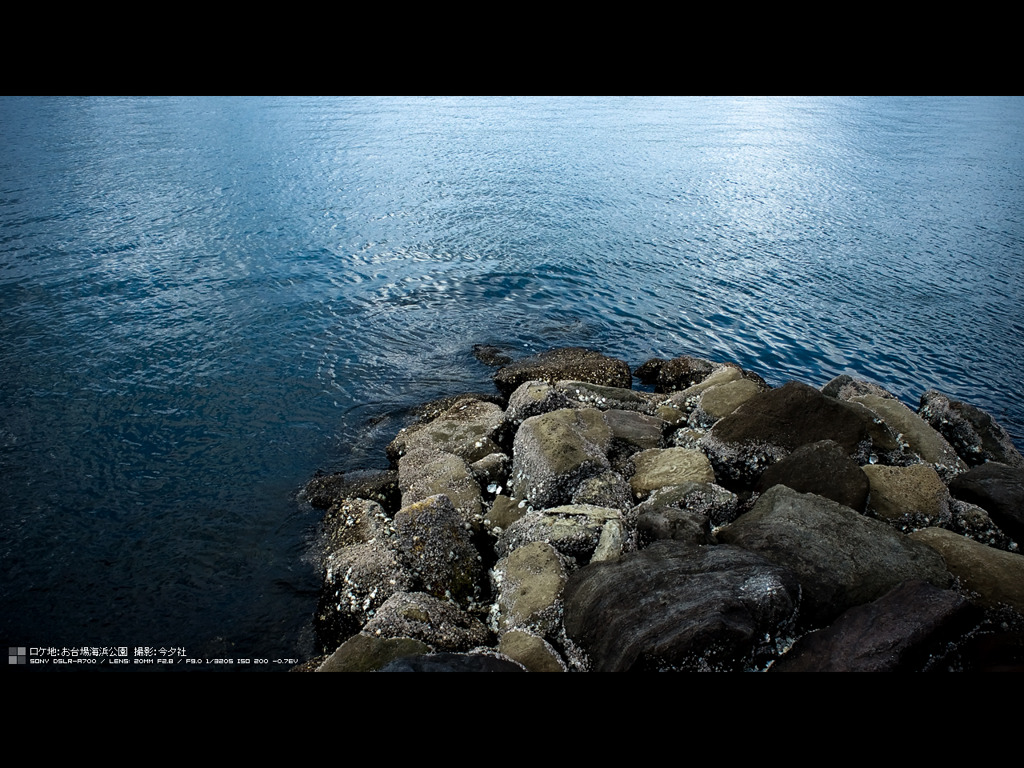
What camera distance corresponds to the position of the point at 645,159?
35.8 metres

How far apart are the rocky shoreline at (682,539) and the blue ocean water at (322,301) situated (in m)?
1.78

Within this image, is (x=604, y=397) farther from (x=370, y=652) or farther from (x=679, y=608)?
(x=370, y=652)

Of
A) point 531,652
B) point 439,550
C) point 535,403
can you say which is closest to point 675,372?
point 535,403

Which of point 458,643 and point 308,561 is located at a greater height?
point 458,643

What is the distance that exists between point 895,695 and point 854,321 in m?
17.9

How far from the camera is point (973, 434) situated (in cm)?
1097

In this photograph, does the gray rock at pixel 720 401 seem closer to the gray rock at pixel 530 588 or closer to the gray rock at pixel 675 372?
the gray rock at pixel 675 372

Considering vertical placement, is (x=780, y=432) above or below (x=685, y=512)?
above

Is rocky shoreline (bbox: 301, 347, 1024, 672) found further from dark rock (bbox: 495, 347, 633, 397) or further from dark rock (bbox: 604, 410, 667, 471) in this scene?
dark rock (bbox: 495, 347, 633, 397)

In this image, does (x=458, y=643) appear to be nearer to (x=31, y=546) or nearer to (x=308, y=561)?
(x=308, y=561)

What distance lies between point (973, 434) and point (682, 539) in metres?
7.33

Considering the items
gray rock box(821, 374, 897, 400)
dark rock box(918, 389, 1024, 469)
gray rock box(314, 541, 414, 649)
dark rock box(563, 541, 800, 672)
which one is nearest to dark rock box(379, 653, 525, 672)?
dark rock box(563, 541, 800, 672)

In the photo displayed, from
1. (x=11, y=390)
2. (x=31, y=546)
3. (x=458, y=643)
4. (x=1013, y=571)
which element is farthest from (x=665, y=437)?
(x=11, y=390)

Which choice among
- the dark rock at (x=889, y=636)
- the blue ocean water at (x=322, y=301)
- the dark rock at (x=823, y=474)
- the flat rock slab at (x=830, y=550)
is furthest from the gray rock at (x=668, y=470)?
the blue ocean water at (x=322, y=301)
